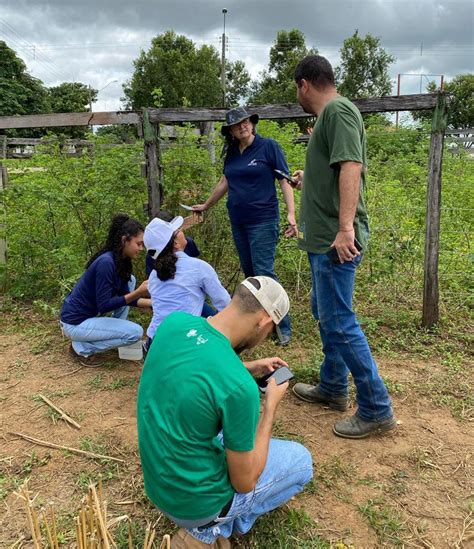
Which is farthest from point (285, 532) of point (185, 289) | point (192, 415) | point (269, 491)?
point (185, 289)

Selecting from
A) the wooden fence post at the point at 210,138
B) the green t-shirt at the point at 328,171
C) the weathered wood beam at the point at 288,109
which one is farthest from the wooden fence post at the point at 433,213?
the wooden fence post at the point at 210,138

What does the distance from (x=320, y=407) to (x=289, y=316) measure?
54.8 inches

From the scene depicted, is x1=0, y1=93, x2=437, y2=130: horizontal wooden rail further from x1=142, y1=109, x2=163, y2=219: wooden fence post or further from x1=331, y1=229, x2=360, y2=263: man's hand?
x1=331, y1=229, x2=360, y2=263: man's hand

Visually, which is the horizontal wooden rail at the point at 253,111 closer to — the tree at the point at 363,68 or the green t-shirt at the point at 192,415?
the green t-shirt at the point at 192,415

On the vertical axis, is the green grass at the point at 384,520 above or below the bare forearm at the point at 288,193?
below

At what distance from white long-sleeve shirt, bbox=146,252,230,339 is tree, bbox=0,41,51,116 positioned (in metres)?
31.5

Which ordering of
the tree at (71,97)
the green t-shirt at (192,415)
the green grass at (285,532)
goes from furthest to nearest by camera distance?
the tree at (71,97)
the green grass at (285,532)
the green t-shirt at (192,415)

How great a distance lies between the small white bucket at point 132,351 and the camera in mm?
3957

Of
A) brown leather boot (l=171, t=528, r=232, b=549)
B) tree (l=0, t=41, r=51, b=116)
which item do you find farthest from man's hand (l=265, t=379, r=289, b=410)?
tree (l=0, t=41, r=51, b=116)

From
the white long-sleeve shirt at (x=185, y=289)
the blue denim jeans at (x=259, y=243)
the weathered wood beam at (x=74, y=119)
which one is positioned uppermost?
the weathered wood beam at (x=74, y=119)

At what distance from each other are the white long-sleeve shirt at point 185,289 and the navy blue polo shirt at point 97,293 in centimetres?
71

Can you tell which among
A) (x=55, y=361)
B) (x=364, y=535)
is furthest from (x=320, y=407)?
(x=55, y=361)

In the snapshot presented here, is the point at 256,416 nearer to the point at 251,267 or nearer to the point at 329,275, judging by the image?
the point at 329,275

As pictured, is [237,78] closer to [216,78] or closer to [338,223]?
[216,78]
